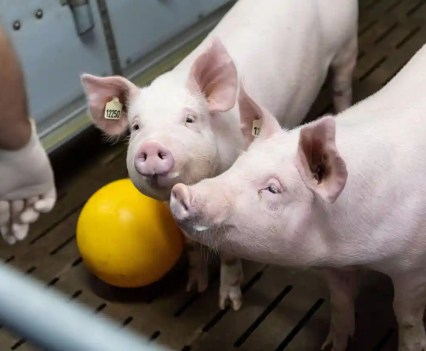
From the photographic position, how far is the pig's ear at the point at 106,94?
165cm

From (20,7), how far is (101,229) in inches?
28.8

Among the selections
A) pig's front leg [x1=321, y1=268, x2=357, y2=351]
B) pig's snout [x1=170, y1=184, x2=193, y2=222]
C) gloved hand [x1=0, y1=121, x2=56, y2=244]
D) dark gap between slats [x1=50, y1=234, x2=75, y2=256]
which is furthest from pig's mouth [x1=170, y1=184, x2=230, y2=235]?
dark gap between slats [x1=50, y1=234, x2=75, y2=256]

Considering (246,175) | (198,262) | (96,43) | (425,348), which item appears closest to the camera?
(246,175)

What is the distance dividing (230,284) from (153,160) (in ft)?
1.81

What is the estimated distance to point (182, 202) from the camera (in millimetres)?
1197

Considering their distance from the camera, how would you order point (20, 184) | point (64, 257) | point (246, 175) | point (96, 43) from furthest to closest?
point (96, 43) < point (64, 257) < point (20, 184) < point (246, 175)

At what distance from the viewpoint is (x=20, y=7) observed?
2.16 m

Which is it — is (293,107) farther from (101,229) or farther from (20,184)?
(20,184)

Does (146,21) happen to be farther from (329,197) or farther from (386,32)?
(329,197)

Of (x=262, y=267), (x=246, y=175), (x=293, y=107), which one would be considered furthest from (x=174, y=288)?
(x=246, y=175)

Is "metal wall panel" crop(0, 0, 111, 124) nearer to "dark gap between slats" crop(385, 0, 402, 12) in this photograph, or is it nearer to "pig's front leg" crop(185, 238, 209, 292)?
"pig's front leg" crop(185, 238, 209, 292)

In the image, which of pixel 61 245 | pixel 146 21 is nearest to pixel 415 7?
pixel 146 21

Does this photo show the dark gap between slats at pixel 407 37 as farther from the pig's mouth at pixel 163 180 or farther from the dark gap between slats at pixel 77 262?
the pig's mouth at pixel 163 180

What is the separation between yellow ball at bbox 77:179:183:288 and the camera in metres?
1.79
